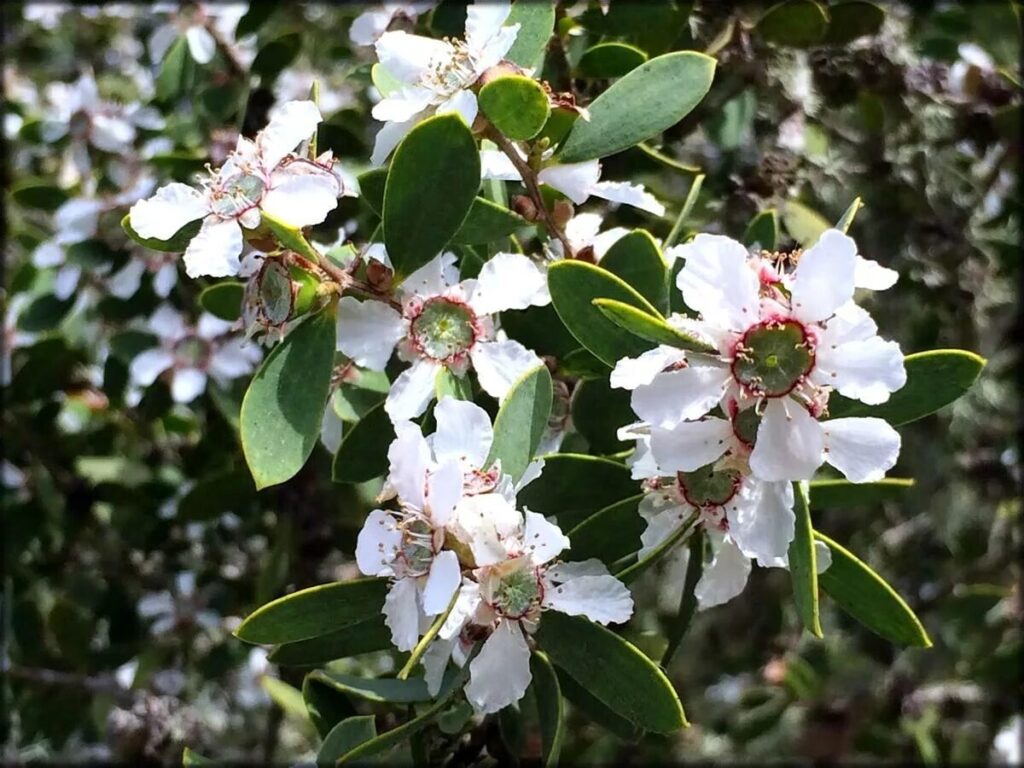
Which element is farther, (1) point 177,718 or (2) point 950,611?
(2) point 950,611

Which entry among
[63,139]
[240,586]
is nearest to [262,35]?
[63,139]

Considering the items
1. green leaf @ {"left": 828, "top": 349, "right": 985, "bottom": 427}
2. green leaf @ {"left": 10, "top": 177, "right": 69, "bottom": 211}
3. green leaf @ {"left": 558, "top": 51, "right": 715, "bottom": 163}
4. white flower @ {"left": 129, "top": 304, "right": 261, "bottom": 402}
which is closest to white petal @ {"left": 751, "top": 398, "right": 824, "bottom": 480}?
green leaf @ {"left": 828, "top": 349, "right": 985, "bottom": 427}

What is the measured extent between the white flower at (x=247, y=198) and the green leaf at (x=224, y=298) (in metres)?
0.19

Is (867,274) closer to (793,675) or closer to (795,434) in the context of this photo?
(795,434)

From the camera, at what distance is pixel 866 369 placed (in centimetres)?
82

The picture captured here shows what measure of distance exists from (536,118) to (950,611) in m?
1.52

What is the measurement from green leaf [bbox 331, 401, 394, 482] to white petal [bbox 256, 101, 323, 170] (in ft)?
0.81

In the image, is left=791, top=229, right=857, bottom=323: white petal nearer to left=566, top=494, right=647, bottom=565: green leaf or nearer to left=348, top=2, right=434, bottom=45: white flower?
left=566, top=494, right=647, bottom=565: green leaf

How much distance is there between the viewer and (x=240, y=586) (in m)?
1.99

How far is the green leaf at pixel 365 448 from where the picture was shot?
40.5 inches

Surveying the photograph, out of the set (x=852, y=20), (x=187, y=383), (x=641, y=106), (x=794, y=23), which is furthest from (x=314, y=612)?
(x=852, y=20)

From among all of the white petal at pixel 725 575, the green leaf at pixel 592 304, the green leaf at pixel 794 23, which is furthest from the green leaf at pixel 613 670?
the green leaf at pixel 794 23

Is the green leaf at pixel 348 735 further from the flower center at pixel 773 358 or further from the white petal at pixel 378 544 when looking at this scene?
the flower center at pixel 773 358

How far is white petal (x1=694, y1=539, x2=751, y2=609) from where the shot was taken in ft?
3.16
